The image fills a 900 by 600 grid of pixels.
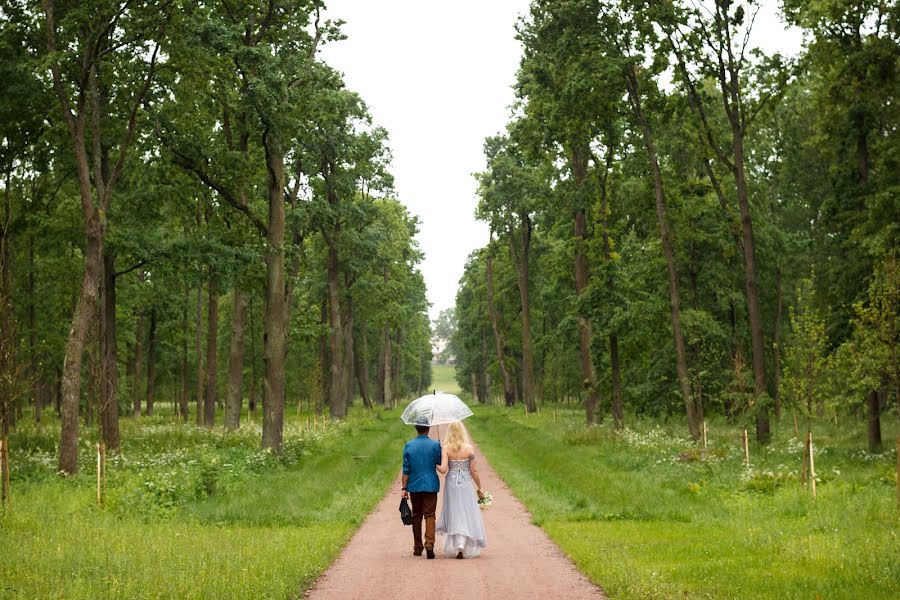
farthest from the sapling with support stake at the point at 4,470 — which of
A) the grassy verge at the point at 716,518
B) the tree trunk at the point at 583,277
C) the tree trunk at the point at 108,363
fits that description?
the tree trunk at the point at 583,277

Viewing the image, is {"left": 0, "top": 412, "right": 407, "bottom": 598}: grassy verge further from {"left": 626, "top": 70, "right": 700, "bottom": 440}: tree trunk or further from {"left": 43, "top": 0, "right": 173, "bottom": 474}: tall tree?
{"left": 626, "top": 70, "right": 700, "bottom": 440}: tree trunk

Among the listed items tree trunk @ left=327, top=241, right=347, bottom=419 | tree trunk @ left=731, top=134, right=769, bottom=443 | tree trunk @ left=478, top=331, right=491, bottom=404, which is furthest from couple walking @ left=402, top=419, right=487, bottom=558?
tree trunk @ left=478, top=331, right=491, bottom=404

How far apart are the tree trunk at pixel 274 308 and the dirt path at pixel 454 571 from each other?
11.7 m

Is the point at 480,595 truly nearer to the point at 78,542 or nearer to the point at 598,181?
the point at 78,542

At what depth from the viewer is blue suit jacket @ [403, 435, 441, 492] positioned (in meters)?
12.7

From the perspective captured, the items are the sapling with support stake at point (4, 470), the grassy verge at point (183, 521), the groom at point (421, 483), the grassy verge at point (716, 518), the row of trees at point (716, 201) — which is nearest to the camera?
the grassy verge at point (183, 521)

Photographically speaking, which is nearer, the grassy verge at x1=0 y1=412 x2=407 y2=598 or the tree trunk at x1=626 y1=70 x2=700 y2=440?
the grassy verge at x1=0 y1=412 x2=407 y2=598

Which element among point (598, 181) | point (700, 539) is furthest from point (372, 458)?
point (700, 539)

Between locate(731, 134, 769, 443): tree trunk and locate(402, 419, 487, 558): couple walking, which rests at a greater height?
locate(731, 134, 769, 443): tree trunk

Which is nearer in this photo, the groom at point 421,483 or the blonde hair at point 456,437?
the groom at point 421,483

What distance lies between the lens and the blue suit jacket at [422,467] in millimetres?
12711

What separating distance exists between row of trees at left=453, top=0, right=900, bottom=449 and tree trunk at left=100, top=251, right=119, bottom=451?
14897 millimetres

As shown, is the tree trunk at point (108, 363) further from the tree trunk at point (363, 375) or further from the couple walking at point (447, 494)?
the tree trunk at point (363, 375)

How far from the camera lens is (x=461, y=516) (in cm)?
1260
